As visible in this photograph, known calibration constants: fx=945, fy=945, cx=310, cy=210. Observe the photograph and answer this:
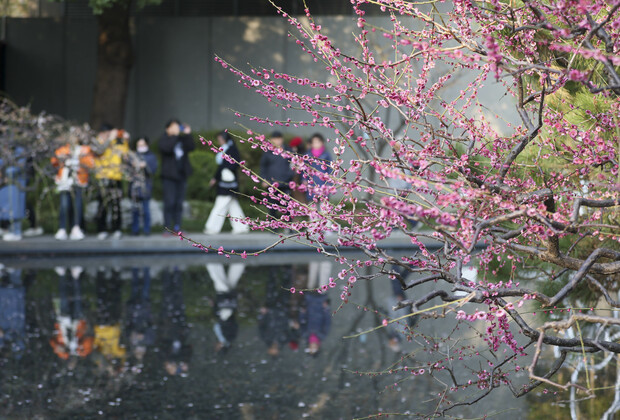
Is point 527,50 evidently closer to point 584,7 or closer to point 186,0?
point 584,7

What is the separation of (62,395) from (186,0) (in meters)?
20.4

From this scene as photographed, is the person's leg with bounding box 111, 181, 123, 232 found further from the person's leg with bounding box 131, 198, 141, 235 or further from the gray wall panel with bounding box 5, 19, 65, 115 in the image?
the gray wall panel with bounding box 5, 19, 65, 115

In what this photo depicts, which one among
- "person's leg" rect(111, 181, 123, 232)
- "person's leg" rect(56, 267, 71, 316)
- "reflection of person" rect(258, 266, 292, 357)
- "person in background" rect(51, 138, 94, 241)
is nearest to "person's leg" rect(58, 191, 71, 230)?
"person in background" rect(51, 138, 94, 241)

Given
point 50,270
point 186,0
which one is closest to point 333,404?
point 50,270

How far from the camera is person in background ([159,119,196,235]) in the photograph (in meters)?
17.1

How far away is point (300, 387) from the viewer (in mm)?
6965

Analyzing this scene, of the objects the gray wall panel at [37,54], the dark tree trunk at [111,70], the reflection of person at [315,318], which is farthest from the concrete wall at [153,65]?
the reflection of person at [315,318]

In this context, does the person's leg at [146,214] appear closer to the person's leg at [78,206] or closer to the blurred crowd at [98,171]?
the blurred crowd at [98,171]

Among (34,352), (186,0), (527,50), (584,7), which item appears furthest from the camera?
(186,0)

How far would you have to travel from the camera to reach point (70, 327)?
9.27 metres

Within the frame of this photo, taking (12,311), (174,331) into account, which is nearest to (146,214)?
(12,311)

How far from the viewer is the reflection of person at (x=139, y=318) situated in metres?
8.40

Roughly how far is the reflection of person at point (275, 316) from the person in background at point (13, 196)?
536cm

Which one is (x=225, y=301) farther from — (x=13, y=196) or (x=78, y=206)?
(x=13, y=196)
